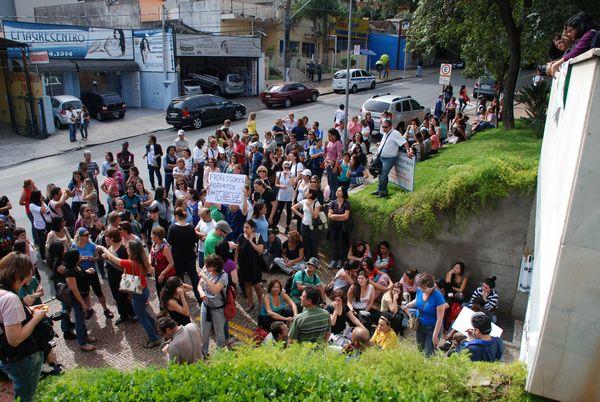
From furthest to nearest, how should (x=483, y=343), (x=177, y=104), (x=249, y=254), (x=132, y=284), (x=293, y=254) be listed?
(x=177, y=104) < (x=293, y=254) < (x=249, y=254) < (x=132, y=284) < (x=483, y=343)

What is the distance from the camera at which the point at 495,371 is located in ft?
15.6

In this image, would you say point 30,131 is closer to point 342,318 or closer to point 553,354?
point 342,318

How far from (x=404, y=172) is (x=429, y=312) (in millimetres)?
4441

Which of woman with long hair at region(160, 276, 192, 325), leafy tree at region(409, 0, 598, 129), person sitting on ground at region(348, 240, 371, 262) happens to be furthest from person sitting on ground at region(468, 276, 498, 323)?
leafy tree at region(409, 0, 598, 129)

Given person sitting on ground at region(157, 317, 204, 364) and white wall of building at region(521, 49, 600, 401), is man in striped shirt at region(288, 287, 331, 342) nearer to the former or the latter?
person sitting on ground at region(157, 317, 204, 364)

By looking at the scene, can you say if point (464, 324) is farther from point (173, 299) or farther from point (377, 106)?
point (377, 106)

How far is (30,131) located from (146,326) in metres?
20.2

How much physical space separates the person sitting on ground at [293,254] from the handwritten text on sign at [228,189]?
4.00ft

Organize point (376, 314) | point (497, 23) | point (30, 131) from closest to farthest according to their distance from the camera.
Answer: point (376, 314), point (497, 23), point (30, 131)

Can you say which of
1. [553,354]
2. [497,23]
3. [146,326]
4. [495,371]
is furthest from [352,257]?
[497,23]

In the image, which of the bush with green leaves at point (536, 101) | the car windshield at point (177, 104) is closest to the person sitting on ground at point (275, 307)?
the bush with green leaves at point (536, 101)

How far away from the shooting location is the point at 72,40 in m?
27.3

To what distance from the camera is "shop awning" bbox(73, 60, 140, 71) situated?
2809 cm

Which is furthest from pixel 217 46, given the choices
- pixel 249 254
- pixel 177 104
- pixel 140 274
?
pixel 140 274
